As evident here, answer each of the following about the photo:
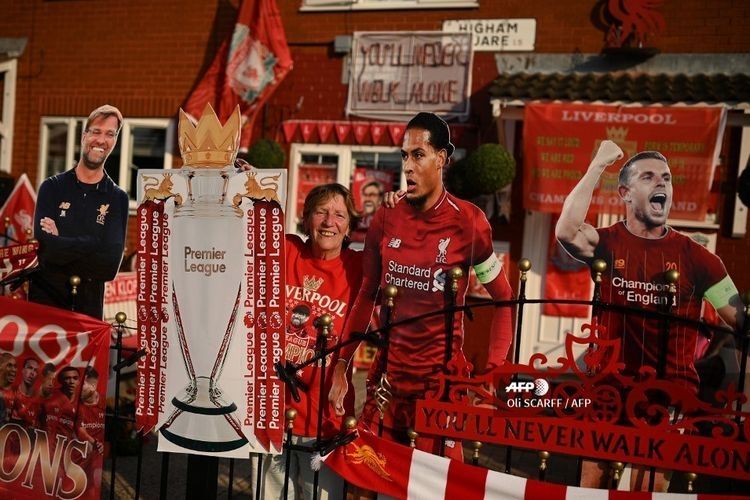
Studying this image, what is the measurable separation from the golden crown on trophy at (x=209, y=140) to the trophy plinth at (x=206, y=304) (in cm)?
5

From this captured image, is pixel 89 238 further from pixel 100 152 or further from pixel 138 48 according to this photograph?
pixel 138 48

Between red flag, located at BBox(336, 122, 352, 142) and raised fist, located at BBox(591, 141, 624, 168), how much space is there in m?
5.56

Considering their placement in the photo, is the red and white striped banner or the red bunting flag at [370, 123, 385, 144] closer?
the red and white striped banner

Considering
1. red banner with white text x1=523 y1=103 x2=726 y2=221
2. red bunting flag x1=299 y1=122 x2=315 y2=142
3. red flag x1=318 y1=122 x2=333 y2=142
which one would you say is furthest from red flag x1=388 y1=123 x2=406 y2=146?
red banner with white text x1=523 y1=103 x2=726 y2=221

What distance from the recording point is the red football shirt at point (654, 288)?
3004mm

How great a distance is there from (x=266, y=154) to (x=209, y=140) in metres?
4.93

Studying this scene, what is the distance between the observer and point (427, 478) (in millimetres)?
2889

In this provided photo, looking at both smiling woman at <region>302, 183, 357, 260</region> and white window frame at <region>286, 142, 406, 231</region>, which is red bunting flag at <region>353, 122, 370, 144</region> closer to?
white window frame at <region>286, 142, 406, 231</region>

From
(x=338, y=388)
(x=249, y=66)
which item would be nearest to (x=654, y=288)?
(x=338, y=388)

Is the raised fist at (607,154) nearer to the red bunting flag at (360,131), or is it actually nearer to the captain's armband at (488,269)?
the captain's armband at (488,269)

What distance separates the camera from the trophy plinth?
3195 millimetres

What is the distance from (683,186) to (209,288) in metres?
4.00

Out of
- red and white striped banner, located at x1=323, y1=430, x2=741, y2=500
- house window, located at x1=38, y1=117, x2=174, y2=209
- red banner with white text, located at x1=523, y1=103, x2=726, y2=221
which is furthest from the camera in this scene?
house window, located at x1=38, y1=117, x2=174, y2=209

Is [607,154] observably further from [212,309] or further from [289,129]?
[289,129]
